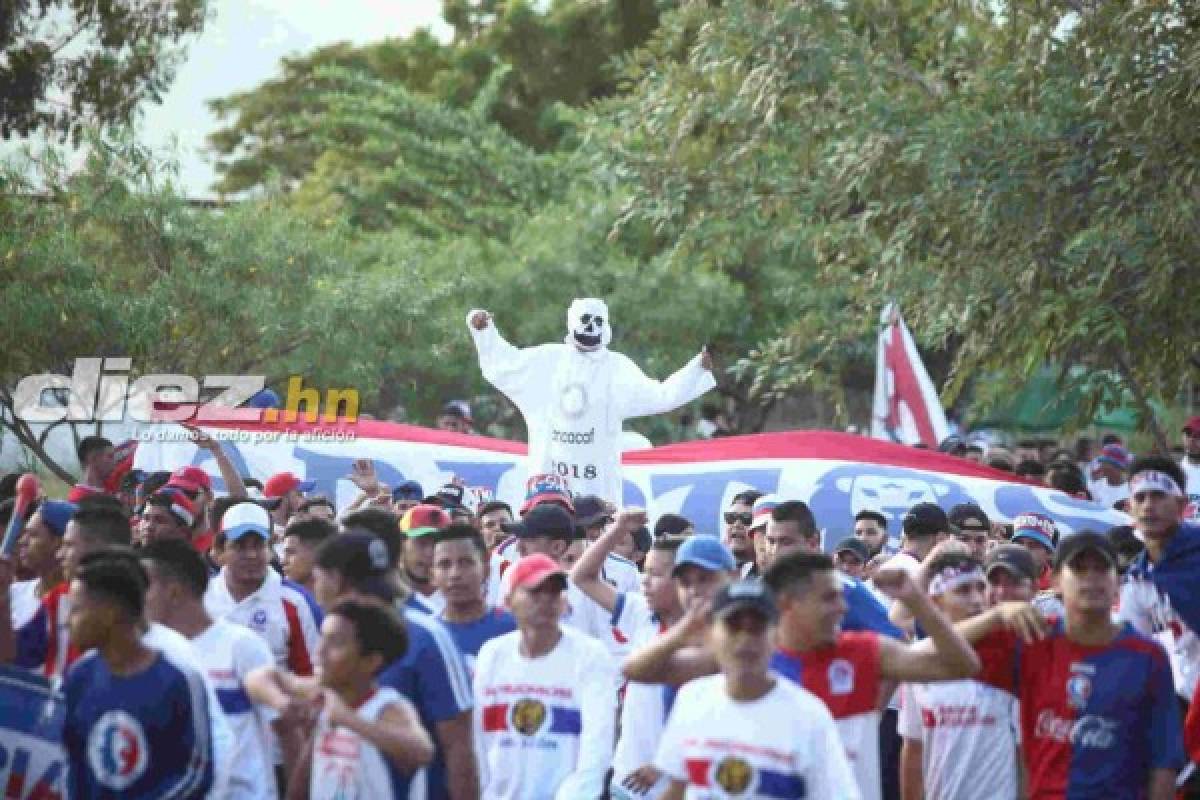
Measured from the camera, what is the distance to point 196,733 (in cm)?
770

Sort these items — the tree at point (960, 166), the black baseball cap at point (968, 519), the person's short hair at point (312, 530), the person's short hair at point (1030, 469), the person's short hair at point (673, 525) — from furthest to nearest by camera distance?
the person's short hair at point (1030, 469) < the tree at point (960, 166) < the black baseball cap at point (968, 519) < the person's short hair at point (673, 525) < the person's short hair at point (312, 530)

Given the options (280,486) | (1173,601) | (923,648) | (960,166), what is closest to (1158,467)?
(1173,601)

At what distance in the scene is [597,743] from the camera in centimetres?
855

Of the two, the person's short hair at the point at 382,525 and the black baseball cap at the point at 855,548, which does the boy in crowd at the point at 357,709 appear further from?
the black baseball cap at the point at 855,548

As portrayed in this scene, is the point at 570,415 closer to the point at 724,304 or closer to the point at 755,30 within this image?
the point at 755,30

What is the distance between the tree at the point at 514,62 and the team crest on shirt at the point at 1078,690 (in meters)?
32.4

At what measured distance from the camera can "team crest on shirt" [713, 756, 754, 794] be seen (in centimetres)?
720

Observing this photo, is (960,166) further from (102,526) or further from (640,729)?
(102,526)

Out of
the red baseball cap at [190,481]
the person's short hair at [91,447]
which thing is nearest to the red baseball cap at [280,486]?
the person's short hair at [91,447]

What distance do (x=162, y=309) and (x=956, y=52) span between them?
6890 millimetres

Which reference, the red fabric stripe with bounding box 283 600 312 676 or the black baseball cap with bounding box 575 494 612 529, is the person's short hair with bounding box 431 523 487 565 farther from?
the black baseball cap with bounding box 575 494 612 529

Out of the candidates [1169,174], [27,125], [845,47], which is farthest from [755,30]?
[27,125]

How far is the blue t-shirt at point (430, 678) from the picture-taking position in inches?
325

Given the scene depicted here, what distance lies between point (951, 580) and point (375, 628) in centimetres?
261
